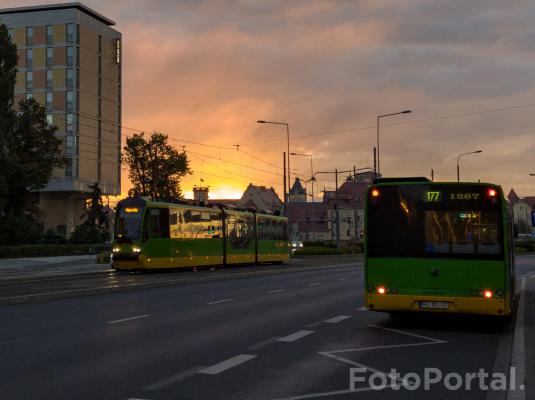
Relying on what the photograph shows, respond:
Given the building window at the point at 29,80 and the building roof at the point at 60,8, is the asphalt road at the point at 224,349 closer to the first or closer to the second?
the building roof at the point at 60,8

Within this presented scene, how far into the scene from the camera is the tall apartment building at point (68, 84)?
83.6 meters

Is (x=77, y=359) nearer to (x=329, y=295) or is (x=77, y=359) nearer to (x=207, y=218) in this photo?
(x=329, y=295)

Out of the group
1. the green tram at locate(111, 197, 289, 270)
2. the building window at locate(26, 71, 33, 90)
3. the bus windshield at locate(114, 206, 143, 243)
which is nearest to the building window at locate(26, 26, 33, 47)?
the building window at locate(26, 71, 33, 90)

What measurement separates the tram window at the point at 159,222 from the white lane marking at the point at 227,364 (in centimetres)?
2236

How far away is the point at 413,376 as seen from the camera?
311 inches

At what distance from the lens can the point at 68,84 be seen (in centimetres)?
8375

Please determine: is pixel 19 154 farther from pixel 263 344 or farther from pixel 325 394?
pixel 325 394

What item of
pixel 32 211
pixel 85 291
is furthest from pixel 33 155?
pixel 85 291

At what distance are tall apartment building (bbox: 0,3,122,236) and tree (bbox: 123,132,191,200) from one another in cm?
558

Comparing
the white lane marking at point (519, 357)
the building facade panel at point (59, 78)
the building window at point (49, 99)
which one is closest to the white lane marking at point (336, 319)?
the white lane marking at point (519, 357)

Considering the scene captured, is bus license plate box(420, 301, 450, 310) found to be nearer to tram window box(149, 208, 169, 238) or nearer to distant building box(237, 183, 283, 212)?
tram window box(149, 208, 169, 238)

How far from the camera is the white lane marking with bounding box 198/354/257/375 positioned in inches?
314

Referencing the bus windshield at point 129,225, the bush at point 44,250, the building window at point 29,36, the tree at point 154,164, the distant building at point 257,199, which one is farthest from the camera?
the distant building at point 257,199

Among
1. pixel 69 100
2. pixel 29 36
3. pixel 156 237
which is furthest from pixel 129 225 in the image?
pixel 29 36
